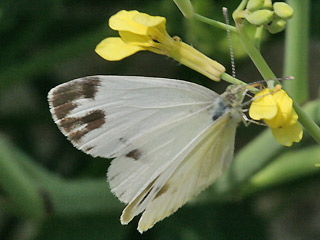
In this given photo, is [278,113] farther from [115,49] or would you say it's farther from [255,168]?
[255,168]

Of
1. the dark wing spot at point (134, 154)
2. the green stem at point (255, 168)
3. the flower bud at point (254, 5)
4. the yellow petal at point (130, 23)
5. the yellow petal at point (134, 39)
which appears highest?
the yellow petal at point (130, 23)

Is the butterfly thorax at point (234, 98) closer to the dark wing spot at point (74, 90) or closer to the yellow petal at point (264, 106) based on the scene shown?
the yellow petal at point (264, 106)

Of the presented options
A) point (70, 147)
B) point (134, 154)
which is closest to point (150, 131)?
point (134, 154)

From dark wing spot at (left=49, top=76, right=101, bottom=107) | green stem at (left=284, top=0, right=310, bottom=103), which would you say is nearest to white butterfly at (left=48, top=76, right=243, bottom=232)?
dark wing spot at (left=49, top=76, right=101, bottom=107)

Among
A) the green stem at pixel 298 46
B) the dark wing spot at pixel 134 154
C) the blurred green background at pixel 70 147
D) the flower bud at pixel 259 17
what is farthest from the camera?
the blurred green background at pixel 70 147

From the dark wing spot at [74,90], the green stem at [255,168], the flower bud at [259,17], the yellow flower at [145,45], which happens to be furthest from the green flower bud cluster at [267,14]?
the green stem at [255,168]

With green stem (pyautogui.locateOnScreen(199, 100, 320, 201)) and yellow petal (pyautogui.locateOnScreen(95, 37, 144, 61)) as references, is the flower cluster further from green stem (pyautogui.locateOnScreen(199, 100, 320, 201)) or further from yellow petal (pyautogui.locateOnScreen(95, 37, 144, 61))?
green stem (pyautogui.locateOnScreen(199, 100, 320, 201))
